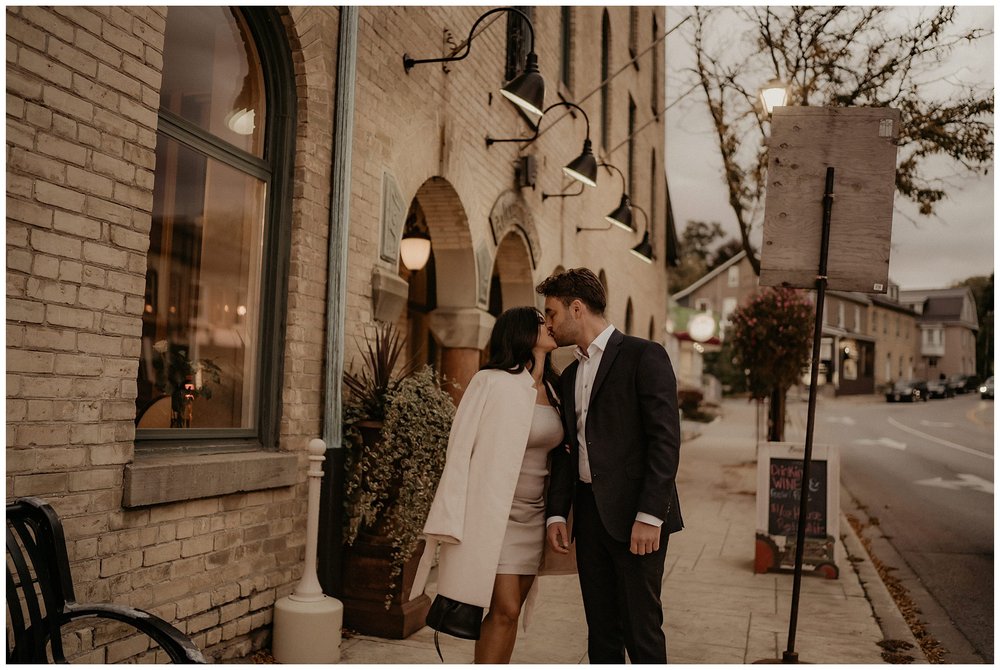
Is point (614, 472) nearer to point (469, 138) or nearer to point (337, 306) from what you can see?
point (337, 306)

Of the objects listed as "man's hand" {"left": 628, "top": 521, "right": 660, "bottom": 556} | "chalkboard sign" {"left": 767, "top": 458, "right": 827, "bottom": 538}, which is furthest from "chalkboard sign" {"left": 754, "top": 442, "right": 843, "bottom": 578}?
"man's hand" {"left": 628, "top": 521, "right": 660, "bottom": 556}

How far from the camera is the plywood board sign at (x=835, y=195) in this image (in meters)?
4.45

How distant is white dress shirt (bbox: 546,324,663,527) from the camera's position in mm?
3576

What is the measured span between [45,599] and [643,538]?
2062 millimetres

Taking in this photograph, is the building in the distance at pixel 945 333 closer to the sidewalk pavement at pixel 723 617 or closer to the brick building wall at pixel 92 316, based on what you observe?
the sidewalk pavement at pixel 723 617

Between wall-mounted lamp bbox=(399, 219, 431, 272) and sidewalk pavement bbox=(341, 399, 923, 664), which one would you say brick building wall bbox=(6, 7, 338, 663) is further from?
wall-mounted lamp bbox=(399, 219, 431, 272)

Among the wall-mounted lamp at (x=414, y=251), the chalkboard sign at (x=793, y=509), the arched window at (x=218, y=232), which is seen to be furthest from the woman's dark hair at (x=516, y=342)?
the wall-mounted lamp at (x=414, y=251)

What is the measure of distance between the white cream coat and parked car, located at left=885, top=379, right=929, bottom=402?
51.7 metres

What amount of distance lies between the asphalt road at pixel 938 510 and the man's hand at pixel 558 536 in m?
3.03

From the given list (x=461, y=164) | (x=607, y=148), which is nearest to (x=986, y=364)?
(x=607, y=148)

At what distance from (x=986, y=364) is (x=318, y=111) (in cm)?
6930

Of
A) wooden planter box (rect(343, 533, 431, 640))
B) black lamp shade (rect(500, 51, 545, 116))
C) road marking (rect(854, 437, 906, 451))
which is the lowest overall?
road marking (rect(854, 437, 906, 451))

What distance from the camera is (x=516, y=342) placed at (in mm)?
3752

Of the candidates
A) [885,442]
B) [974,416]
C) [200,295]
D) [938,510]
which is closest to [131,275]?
[200,295]
